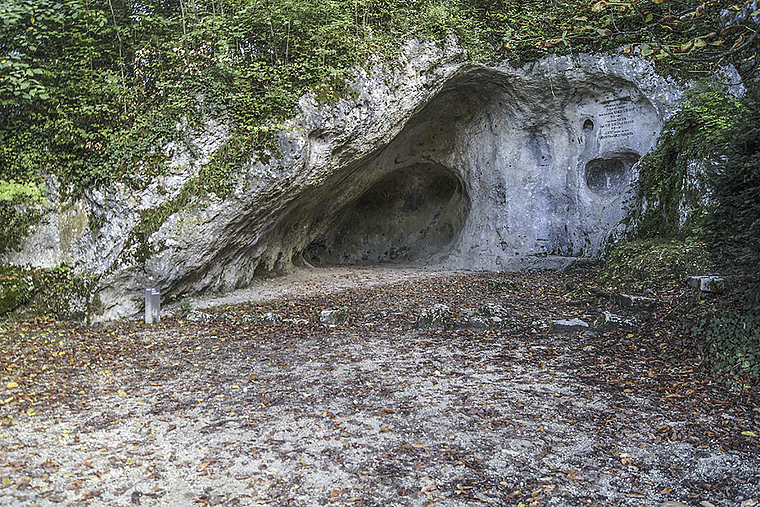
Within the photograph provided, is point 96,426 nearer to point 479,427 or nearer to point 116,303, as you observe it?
point 479,427

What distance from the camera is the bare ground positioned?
3381mm

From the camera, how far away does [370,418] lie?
4.47 metres

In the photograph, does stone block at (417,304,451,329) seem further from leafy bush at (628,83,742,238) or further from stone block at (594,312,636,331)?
leafy bush at (628,83,742,238)

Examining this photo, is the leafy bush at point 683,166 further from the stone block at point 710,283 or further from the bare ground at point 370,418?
the bare ground at point 370,418

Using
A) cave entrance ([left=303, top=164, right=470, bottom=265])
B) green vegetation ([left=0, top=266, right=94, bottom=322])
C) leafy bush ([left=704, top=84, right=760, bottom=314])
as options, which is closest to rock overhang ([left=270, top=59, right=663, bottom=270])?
cave entrance ([left=303, top=164, right=470, bottom=265])

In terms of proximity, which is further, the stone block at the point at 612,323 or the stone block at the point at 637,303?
the stone block at the point at 637,303

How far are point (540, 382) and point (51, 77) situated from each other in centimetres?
836

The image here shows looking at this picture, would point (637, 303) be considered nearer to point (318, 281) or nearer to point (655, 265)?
point (655, 265)

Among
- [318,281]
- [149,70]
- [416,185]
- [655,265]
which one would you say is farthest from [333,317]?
[416,185]

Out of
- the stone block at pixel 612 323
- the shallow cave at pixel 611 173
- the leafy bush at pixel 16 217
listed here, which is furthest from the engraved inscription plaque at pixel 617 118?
the leafy bush at pixel 16 217

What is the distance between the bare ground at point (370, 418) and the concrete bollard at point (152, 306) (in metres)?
0.37

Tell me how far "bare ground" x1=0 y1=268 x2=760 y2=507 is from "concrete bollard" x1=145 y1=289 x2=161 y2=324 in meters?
0.37

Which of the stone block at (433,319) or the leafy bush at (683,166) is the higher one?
the leafy bush at (683,166)

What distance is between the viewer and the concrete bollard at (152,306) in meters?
7.79
